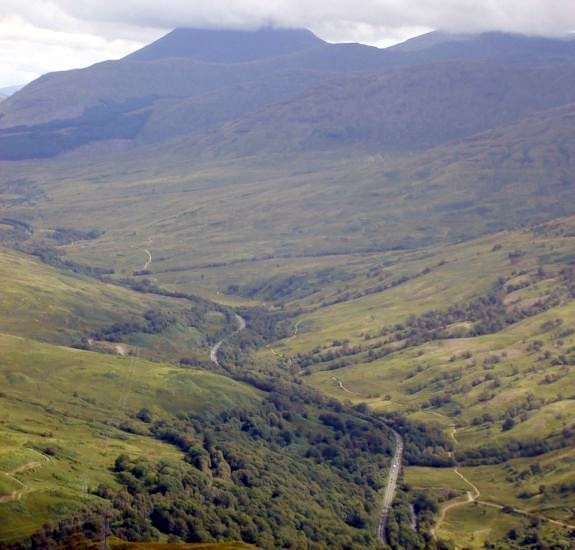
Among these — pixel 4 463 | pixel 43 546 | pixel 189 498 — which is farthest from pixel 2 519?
pixel 189 498

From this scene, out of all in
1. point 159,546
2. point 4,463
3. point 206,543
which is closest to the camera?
point 159,546

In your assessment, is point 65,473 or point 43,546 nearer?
point 43,546

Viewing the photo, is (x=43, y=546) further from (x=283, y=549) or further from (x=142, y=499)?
(x=283, y=549)

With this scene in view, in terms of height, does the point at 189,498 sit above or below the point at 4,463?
below

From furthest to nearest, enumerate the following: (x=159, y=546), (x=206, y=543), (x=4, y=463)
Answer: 1. (x=4, y=463)
2. (x=206, y=543)
3. (x=159, y=546)

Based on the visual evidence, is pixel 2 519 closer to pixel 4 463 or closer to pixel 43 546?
pixel 43 546

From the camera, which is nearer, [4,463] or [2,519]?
[2,519]

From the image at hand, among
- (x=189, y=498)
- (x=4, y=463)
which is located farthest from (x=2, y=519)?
(x=189, y=498)

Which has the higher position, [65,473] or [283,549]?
[65,473]
